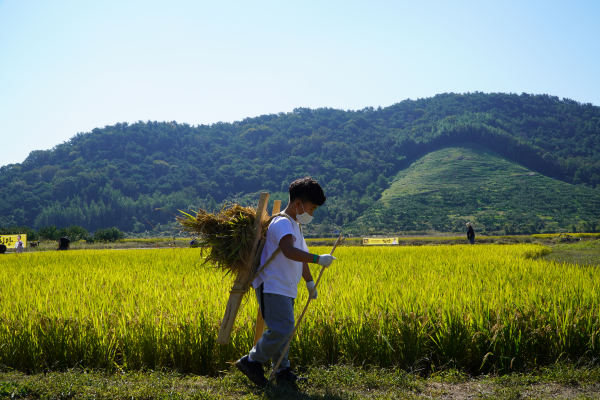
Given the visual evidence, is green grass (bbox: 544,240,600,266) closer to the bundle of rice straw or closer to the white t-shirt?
the white t-shirt

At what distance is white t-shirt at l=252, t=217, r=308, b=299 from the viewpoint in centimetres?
284

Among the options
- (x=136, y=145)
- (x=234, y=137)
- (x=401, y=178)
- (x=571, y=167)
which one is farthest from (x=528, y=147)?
(x=136, y=145)

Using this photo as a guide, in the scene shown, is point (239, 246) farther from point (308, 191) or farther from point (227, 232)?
point (308, 191)

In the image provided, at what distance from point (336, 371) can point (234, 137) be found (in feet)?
454

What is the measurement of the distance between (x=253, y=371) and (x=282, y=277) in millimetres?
698

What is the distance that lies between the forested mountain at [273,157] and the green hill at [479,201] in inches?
266

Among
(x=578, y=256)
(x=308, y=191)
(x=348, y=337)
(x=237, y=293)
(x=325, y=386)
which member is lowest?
(x=578, y=256)

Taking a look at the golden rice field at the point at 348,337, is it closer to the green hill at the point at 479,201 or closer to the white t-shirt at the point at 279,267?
the white t-shirt at the point at 279,267

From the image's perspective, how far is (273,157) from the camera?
122 m

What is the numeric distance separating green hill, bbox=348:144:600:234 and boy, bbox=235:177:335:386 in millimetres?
57917

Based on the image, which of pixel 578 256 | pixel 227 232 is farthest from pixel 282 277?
pixel 578 256

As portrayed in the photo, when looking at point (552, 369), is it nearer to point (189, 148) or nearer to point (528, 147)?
point (528, 147)

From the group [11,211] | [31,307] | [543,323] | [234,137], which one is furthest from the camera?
[234,137]

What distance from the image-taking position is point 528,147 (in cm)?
10200
